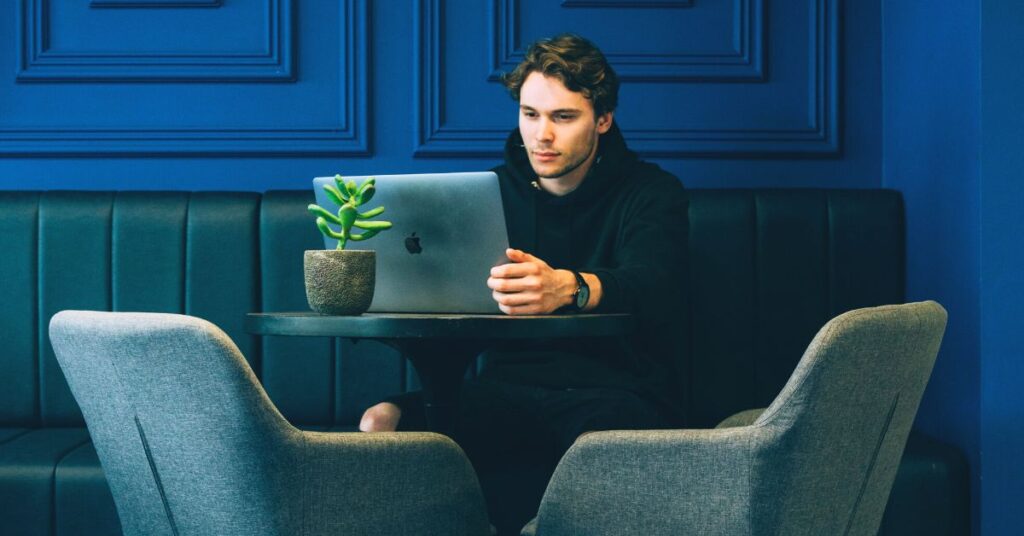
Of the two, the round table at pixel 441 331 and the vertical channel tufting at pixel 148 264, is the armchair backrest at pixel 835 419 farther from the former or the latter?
the vertical channel tufting at pixel 148 264

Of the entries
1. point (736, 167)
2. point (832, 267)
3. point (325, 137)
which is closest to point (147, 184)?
point (325, 137)

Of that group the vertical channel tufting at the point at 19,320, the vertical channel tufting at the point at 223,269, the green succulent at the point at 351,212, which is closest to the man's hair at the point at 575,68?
the green succulent at the point at 351,212

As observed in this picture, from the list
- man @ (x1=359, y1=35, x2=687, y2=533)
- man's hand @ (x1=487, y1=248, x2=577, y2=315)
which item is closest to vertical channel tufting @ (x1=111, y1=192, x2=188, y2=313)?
man @ (x1=359, y1=35, x2=687, y2=533)

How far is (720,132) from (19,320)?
1723mm

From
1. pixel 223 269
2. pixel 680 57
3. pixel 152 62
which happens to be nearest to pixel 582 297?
pixel 223 269

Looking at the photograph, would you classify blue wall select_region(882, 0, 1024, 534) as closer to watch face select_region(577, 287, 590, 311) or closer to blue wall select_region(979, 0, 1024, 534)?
blue wall select_region(979, 0, 1024, 534)

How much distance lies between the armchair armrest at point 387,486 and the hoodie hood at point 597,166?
2.73 feet

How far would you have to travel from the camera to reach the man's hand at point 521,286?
1.48 m

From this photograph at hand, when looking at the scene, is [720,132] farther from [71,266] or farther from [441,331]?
[71,266]

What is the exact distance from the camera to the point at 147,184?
2600mm

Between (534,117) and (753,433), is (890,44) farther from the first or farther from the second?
(753,433)

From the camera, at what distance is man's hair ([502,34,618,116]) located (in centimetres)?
196

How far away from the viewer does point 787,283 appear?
2299 mm

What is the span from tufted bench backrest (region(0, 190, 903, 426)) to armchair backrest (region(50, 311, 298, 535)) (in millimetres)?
1106
